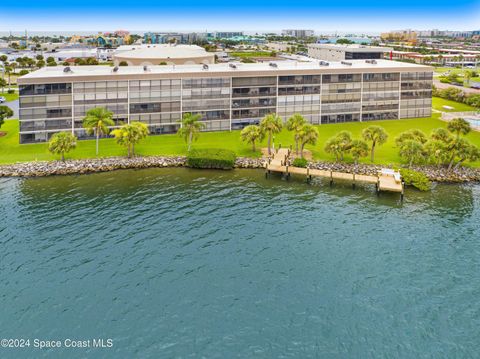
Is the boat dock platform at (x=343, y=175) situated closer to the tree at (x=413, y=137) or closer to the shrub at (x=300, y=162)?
the shrub at (x=300, y=162)

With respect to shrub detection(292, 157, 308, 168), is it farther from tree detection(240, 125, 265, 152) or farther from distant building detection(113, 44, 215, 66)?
distant building detection(113, 44, 215, 66)

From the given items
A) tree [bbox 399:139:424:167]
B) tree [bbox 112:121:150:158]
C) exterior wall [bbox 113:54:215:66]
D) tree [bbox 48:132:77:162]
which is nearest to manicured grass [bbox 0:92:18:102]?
exterior wall [bbox 113:54:215:66]

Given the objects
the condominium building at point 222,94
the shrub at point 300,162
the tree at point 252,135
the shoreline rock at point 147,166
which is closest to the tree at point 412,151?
the shoreline rock at point 147,166

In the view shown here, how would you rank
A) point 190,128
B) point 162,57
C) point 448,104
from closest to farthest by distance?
1. point 190,128
2. point 448,104
3. point 162,57

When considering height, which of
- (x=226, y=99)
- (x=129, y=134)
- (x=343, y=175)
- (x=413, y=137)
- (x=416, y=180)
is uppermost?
(x=226, y=99)

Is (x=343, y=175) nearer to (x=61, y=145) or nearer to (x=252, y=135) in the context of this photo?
(x=252, y=135)

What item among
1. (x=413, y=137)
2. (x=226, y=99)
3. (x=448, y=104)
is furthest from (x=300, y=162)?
(x=448, y=104)
